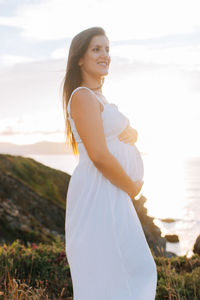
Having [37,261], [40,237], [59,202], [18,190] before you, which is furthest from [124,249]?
[59,202]

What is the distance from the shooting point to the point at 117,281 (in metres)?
2.88

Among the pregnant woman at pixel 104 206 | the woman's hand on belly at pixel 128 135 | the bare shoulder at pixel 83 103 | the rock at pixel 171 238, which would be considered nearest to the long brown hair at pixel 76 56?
the pregnant woman at pixel 104 206

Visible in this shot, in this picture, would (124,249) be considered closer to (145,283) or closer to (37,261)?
(145,283)

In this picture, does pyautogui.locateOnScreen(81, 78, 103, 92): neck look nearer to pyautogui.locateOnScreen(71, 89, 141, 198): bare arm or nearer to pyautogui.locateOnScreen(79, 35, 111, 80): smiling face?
pyautogui.locateOnScreen(79, 35, 111, 80): smiling face

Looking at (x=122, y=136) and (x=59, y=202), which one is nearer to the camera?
(x=122, y=136)

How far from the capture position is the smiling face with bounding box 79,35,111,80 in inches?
129

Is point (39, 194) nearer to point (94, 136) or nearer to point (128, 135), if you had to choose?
point (128, 135)

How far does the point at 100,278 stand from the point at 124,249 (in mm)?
319

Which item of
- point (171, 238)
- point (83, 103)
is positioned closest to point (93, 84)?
point (83, 103)

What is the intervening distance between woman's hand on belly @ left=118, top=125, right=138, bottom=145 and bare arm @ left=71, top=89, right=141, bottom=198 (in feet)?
1.01

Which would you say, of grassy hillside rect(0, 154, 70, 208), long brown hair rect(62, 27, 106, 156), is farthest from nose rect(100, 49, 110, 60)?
grassy hillside rect(0, 154, 70, 208)

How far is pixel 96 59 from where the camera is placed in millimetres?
3279

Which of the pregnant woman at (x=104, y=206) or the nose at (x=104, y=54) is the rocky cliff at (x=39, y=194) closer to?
the pregnant woman at (x=104, y=206)

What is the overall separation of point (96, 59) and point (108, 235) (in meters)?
1.62
